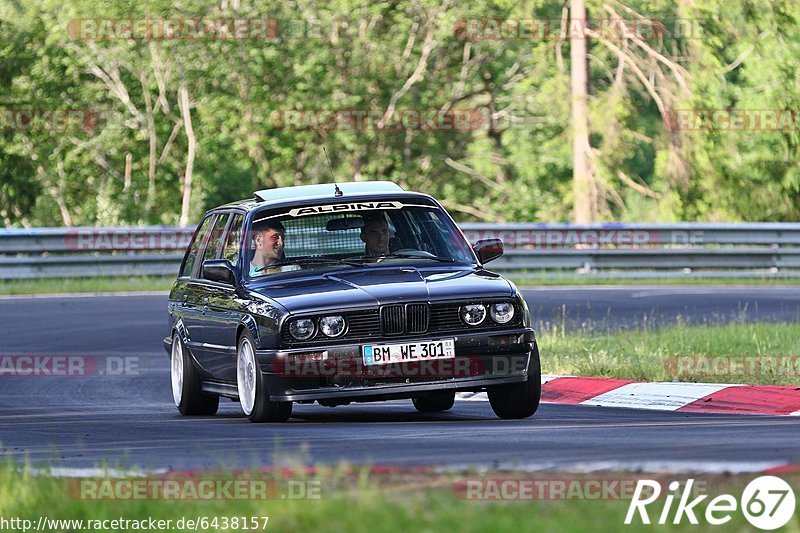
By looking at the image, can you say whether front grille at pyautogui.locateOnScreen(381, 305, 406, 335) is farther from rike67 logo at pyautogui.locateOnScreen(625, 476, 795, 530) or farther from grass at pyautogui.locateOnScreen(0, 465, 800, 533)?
rike67 logo at pyautogui.locateOnScreen(625, 476, 795, 530)

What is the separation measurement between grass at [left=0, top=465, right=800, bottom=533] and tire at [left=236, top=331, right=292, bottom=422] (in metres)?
3.52

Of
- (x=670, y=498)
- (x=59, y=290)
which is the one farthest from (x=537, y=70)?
(x=670, y=498)

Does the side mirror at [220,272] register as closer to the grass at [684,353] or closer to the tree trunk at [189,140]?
the grass at [684,353]

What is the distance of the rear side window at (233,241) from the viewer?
455 inches

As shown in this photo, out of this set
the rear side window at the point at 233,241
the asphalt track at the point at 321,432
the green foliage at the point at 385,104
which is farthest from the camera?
the green foliage at the point at 385,104

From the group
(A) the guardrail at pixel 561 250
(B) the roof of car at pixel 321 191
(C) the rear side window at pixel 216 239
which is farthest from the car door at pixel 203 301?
(A) the guardrail at pixel 561 250

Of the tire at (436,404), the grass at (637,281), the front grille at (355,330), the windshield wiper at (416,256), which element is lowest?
the grass at (637,281)

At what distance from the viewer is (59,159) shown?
41.1 meters

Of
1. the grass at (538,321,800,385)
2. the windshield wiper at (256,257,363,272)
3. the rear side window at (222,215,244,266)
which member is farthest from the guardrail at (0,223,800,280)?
the windshield wiper at (256,257,363,272)

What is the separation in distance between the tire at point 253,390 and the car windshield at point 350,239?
0.69 meters

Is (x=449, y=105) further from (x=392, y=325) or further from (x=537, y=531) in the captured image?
(x=537, y=531)

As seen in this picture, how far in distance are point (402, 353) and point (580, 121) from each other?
1082 inches

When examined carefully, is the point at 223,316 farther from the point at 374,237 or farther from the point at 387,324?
the point at 387,324

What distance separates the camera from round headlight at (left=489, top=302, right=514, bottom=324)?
33.8ft
